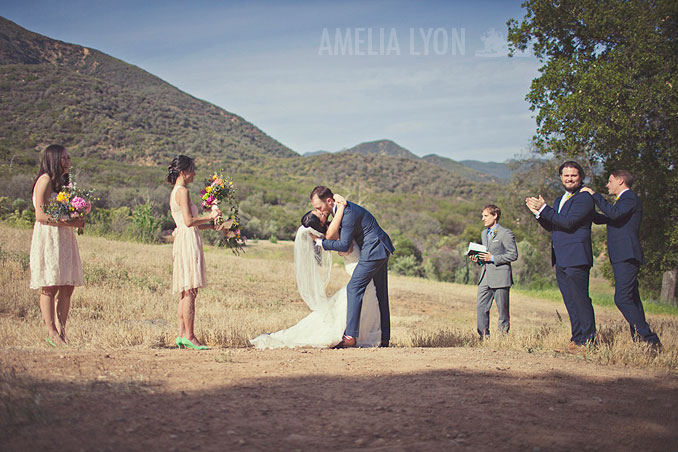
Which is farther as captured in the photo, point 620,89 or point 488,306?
point 620,89

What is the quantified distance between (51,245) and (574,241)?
6.55 metres

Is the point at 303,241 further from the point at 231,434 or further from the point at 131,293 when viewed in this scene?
the point at 131,293

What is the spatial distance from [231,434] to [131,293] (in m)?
9.18

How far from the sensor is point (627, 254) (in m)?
7.14

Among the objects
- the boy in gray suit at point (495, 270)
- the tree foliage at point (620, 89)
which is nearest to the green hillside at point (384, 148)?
the tree foliage at point (620, 89)

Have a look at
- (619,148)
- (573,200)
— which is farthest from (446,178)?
(573,200)

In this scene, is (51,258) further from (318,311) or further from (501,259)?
(501,259)

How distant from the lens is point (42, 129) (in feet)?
186

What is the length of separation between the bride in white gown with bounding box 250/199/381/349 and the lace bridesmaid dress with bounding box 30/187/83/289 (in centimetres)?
249

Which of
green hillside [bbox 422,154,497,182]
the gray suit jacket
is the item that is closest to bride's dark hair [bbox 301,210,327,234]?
the gray suit jacket

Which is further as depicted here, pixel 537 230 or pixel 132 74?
pixel 132 74

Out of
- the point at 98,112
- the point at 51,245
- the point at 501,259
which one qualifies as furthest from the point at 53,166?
the point at 98,112

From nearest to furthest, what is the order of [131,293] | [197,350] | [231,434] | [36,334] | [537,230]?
1. [231,434]
2. [197,350]
3. [36,334]
4. [131,293]
5. [537,230]

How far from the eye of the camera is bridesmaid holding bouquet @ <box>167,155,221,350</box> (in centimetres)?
668
